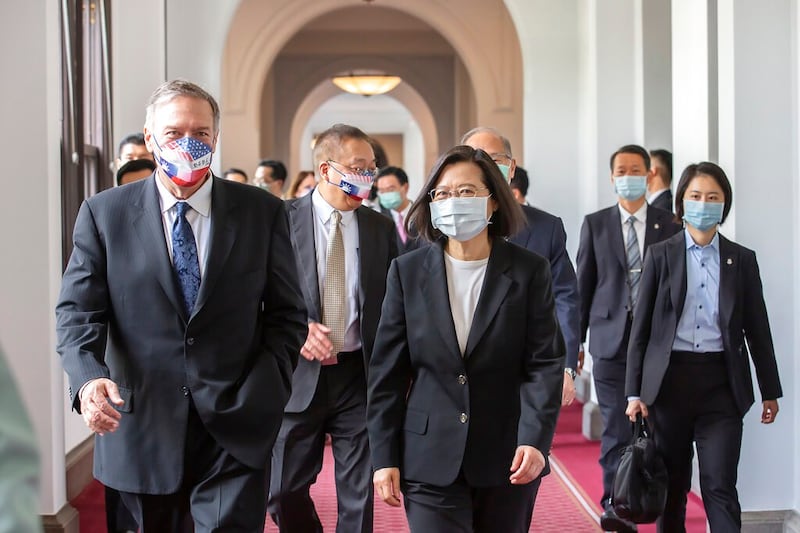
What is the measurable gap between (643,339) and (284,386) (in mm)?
2237

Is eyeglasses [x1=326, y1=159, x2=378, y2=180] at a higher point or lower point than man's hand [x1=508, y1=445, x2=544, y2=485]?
higher

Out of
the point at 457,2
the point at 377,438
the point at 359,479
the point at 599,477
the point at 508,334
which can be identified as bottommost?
the point at 599,477

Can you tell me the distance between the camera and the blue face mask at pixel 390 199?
9.57 meters

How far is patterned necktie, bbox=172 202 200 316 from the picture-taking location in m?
3.32

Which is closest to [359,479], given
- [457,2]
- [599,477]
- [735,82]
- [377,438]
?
[377,438]

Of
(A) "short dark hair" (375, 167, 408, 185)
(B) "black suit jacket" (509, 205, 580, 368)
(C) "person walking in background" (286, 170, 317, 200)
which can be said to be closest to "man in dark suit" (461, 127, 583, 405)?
(B) "black suit jacket" (509, 205, 580, 368)

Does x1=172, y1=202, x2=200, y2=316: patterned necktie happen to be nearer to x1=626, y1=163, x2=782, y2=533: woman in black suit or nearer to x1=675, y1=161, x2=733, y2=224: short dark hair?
x1=626, y1=163, x2=782, y2=533: woman in black suit

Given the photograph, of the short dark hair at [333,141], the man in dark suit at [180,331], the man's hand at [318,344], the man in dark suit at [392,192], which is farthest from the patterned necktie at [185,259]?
the man in dark suit at [392,192]

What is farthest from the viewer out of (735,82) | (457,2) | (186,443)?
(457,2)

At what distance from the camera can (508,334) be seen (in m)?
3.41

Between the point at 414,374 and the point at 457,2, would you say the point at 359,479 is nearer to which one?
the point at 414,374

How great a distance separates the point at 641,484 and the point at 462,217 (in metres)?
1.92

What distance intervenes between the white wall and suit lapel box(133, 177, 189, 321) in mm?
2125

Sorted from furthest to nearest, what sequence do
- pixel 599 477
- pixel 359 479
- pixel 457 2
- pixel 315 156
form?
pixel 457 2 → pixel 599 477 → pixel 315 156 → pixel 359 479
